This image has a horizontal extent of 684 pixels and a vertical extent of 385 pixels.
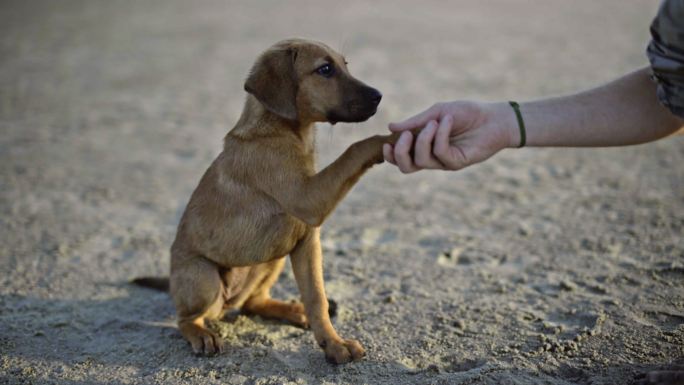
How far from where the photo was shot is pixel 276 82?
362cm

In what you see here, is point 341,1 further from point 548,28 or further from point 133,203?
point 133,203

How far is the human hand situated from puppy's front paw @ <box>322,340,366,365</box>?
3.23 feet

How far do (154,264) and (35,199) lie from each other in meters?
1.86

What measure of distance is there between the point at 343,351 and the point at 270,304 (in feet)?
2.69

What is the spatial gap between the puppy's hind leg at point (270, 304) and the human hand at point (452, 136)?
3.89 feet

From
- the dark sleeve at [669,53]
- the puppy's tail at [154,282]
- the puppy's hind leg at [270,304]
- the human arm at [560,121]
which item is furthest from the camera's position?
the puppy's tail at [154,282]

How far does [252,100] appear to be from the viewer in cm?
378

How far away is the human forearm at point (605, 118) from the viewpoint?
3.60m

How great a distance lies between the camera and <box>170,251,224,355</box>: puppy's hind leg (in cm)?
380

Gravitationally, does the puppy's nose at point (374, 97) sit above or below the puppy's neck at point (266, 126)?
above

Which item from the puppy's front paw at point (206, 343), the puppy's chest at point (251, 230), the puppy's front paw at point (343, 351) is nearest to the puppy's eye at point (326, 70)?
the puppy's chest at point (251, 230)

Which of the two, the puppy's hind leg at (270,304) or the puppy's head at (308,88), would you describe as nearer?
the puppy's head at (308,88)

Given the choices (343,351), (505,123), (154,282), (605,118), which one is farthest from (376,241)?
(605,118)

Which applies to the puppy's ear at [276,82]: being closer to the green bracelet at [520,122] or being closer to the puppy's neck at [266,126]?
the puppy's neck at [266,126]
